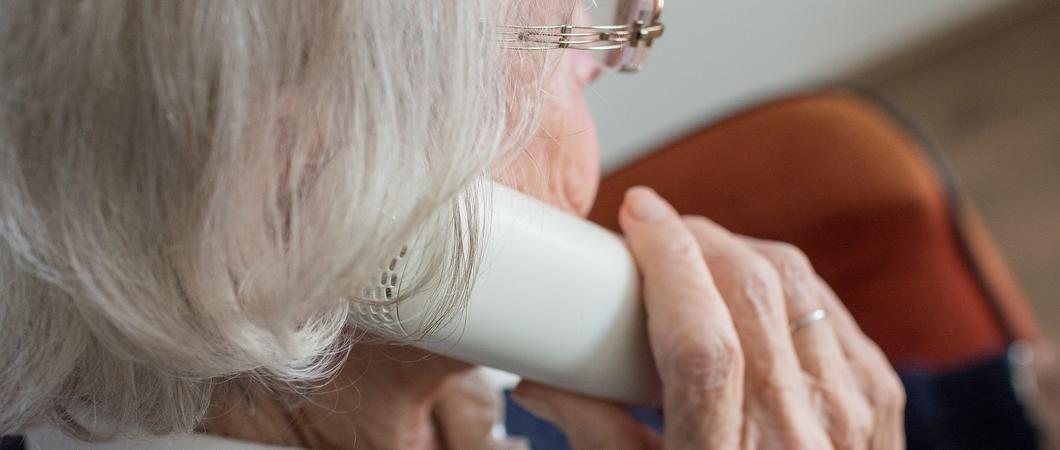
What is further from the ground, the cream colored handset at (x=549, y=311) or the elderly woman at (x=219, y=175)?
the elderly woman at (x=219, y=175)

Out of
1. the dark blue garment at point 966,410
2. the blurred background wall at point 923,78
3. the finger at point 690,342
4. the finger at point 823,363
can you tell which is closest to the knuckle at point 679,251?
the finger at point 690,342

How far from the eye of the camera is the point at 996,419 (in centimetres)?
100

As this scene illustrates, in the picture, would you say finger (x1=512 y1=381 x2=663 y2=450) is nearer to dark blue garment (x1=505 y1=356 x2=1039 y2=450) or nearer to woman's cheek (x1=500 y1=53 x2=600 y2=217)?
woman's cheek (x1=500 y1=53 x2=600 y2=217)

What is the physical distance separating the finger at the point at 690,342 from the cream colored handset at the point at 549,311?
0.02m

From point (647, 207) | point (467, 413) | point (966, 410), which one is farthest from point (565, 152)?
point (966, 410)

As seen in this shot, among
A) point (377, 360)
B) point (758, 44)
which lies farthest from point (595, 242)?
point (758, 44)

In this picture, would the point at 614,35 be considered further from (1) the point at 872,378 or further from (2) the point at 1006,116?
(2) the point at 1006,116

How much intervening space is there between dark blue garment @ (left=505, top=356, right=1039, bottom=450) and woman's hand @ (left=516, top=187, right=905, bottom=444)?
20 centimetres

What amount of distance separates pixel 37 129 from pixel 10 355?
15 cm

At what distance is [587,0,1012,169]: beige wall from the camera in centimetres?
164

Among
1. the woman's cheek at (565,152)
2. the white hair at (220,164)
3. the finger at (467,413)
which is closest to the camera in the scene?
the white hair at (220,164)

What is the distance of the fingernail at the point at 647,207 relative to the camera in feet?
2.44

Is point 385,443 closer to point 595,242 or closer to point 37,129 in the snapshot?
point 595,242

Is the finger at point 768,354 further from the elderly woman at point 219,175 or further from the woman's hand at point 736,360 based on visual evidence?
the elderly woman at point 219,175
